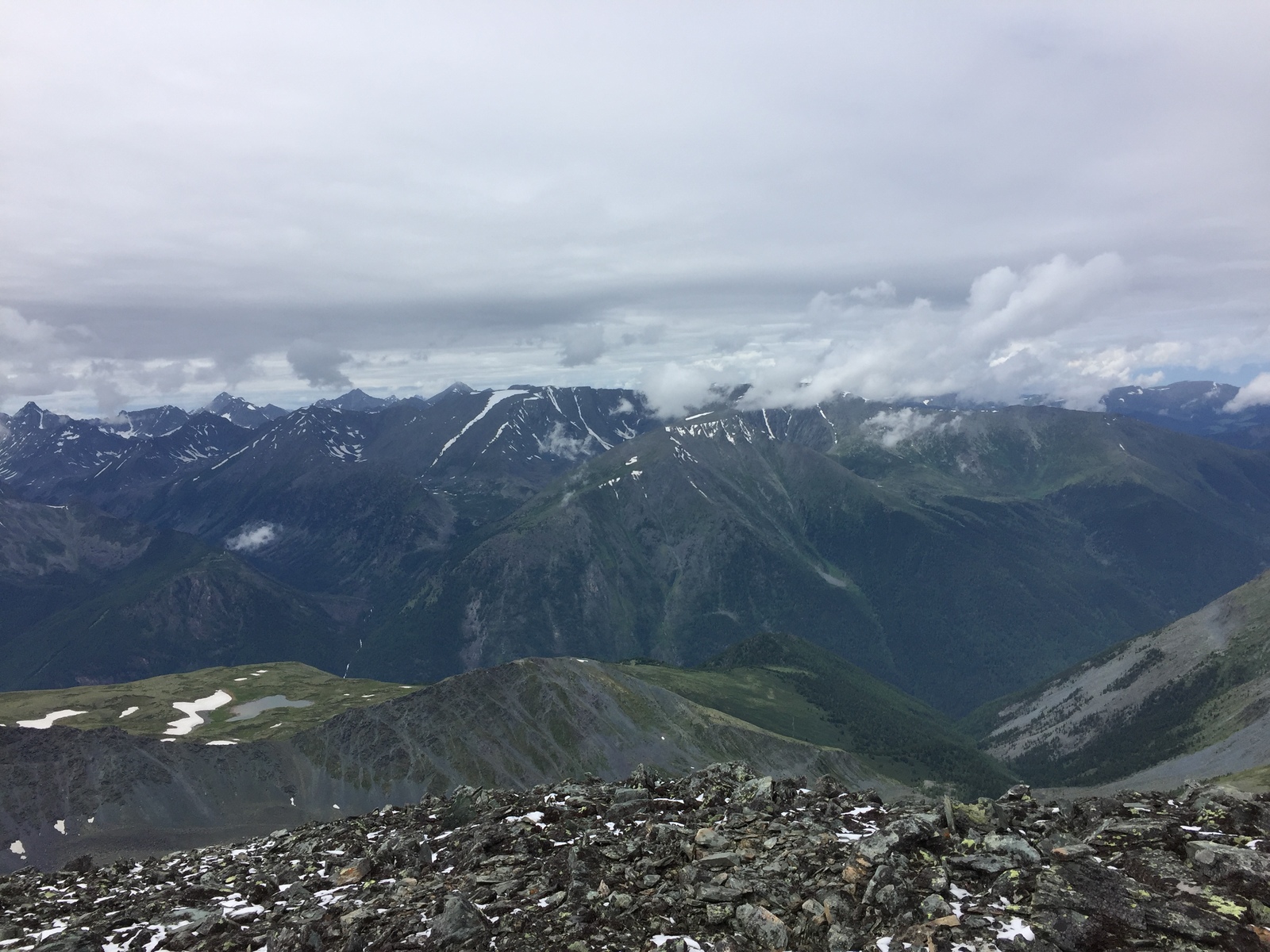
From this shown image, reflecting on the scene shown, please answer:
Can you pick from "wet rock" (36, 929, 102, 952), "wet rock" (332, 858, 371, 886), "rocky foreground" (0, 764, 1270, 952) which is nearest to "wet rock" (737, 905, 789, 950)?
"rocky foreground" (0, 764, 1270, 952)

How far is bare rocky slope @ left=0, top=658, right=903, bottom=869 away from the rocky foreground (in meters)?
127

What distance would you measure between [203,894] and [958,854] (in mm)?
41920

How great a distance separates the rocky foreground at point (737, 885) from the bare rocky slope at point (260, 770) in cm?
12696

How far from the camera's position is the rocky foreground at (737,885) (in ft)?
84.1

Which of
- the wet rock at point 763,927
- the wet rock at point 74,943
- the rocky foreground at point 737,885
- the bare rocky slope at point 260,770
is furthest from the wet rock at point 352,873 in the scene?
the bare rocky slope at point 260,770

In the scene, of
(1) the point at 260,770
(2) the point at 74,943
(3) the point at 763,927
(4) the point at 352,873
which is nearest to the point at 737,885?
(3) the point at 763,927

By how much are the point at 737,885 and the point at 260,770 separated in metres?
182

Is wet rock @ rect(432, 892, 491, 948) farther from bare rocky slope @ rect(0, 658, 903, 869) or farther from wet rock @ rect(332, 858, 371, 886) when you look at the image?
bare rocky slope @ rect(0, 658, 903, 869)

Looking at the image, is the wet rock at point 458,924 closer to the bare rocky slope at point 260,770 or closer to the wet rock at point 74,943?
the wet rock at point 74,943

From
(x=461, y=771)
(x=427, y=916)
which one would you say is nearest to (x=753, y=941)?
(x=427, y=916)

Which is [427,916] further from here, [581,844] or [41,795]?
[41,795]

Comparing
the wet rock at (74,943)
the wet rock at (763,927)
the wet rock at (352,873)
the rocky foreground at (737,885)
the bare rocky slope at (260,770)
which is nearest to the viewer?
the rocky foreground at (737,885)

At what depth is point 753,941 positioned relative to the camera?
26.6 meters

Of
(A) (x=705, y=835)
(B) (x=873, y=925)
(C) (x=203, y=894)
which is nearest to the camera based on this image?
(B) (x=873, y=925)
